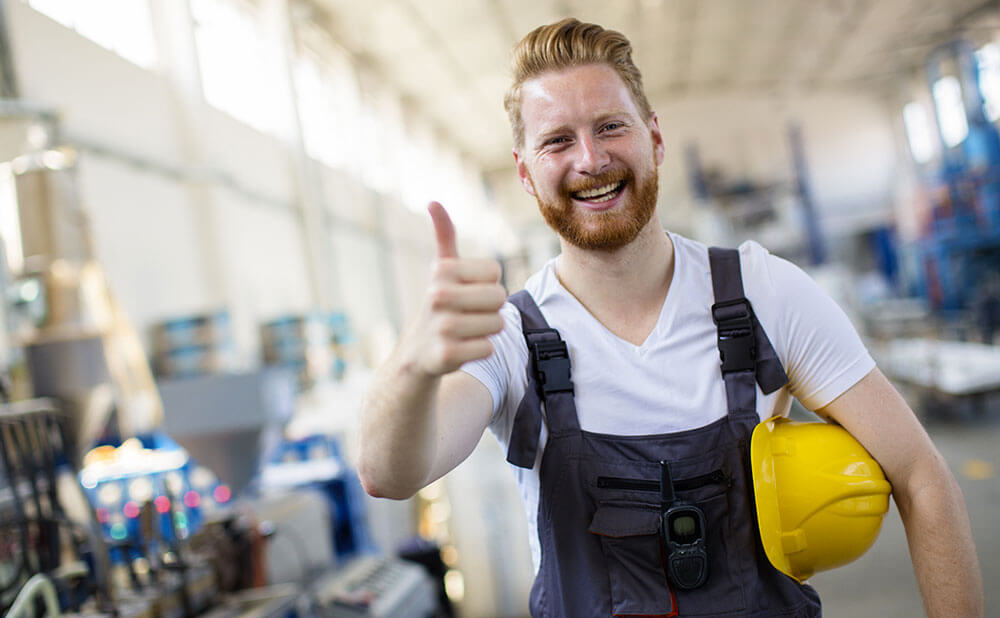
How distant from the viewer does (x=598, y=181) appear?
1181 mm

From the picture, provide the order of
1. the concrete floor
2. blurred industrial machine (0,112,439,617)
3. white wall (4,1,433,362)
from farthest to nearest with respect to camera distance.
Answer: white wall (4,1,433,362) < the concrete floor < blurred industrial machine (0,112,439,617)

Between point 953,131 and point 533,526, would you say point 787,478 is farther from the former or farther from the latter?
point 953,131

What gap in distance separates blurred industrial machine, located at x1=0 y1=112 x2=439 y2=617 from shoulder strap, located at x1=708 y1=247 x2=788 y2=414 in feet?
5.45

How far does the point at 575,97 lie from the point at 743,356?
508 millimetres

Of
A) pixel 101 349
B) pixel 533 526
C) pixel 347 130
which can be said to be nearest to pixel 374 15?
pixel 347 130

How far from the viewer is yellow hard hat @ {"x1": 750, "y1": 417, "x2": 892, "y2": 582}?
119cm

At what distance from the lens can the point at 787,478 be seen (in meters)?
1.21

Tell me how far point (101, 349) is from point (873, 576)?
441 centimetres

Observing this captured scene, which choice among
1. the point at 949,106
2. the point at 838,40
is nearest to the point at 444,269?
the point at 838,40

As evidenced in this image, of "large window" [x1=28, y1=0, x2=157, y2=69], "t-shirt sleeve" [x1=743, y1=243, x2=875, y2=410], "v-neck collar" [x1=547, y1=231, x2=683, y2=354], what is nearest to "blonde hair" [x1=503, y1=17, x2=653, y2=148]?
"v-neck collar" [x1=547, y1=231, x2=683, y2=354]

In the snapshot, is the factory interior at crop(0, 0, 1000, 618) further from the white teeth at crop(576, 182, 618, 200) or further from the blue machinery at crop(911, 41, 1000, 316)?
the white teeth at crop(576, 182, 618, 200)

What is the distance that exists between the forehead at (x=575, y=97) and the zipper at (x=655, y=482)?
0.59 m

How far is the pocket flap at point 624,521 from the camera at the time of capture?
1.15m

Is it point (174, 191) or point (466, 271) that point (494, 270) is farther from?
point (174, 191)
